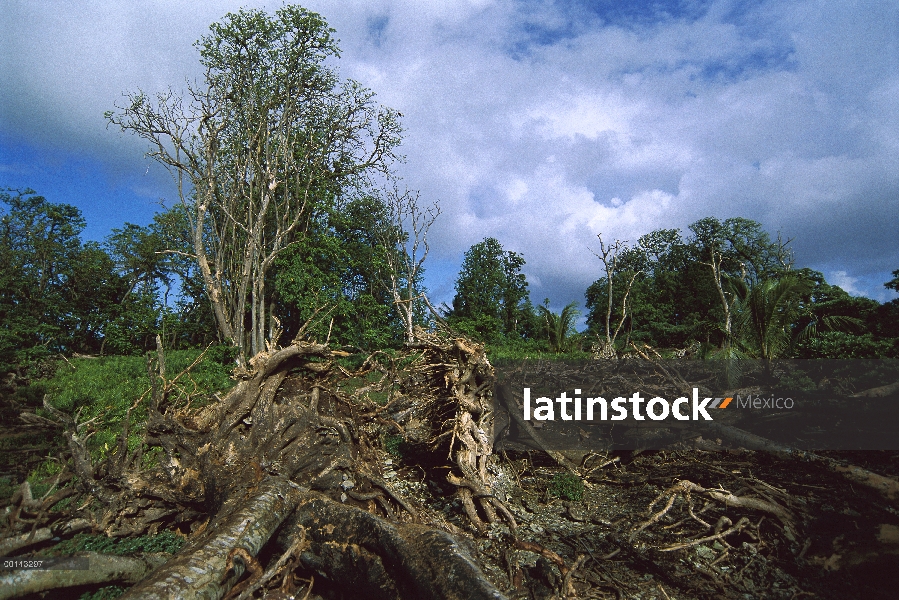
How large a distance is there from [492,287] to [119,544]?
32.3m

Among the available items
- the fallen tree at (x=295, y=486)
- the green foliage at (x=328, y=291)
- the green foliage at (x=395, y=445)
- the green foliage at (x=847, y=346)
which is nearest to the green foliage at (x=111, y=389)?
the fallen tree at (x=295, y=486)

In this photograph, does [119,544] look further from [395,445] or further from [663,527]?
[663,527]

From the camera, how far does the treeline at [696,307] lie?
1352 centimetres

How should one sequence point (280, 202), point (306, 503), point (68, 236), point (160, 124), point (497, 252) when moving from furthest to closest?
point (497, 252) → point (68, 236) → point (280, 202) → point (160, 124) → point (306, 503)

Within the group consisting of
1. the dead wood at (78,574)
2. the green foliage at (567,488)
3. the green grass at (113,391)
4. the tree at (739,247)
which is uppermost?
the tree at (739,247)

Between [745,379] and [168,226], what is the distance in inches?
1172

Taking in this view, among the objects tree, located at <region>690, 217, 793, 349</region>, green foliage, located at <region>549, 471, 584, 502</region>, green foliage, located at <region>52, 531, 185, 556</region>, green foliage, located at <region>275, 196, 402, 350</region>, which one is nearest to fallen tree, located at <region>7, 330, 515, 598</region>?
green foliage, located at <region>52, 531, 185, 556</region>

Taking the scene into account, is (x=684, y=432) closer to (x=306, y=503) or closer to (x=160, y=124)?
(x=306, y=503)

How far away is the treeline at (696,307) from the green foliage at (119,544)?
31.9ft

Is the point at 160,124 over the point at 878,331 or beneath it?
over

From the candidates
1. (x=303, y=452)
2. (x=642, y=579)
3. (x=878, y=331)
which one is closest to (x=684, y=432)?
(x=642, y=579)

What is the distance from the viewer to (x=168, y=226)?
29422 mm

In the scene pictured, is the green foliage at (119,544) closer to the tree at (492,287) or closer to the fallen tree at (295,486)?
the fallen tree at (295,486)

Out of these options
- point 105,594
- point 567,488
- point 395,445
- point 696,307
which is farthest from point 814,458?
point 696,307
